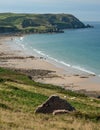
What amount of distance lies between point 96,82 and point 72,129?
2189 inches

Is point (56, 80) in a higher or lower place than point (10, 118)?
lower

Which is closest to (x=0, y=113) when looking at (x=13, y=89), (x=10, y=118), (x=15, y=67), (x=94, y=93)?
(x=10, y=118)

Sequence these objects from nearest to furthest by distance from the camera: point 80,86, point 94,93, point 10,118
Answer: point 10,118, point 94,93, point 80,86

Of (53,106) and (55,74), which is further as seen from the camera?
(55,74)

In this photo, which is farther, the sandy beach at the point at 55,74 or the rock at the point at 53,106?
the sandy beach at the point at 55,74

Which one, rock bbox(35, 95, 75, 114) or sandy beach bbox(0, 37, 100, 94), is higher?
rock bbox(35, 95, 75, 114)

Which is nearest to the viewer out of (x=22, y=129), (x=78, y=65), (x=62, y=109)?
(x=22, y=129)

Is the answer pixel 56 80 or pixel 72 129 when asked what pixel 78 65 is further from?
pixel 72 129

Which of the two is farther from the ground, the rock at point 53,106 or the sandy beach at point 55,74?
the rock at point 53,106

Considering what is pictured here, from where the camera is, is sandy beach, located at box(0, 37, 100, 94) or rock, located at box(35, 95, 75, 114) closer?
rock, located at box(35, 95, 75, 114)

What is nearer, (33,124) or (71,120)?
(33,124)

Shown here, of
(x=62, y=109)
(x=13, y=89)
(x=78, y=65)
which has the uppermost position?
(x=62, y=109)

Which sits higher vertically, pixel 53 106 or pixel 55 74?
pixel 53 106

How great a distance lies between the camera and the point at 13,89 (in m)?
41.1
